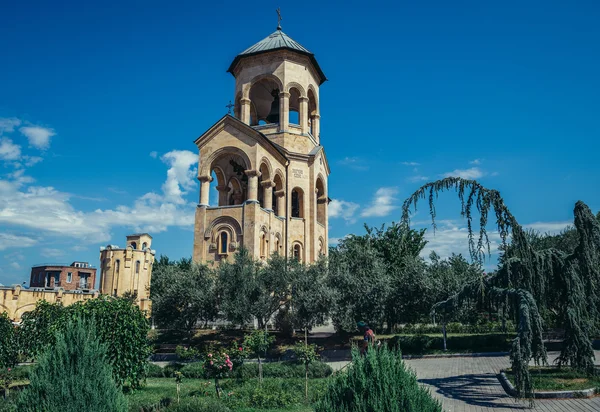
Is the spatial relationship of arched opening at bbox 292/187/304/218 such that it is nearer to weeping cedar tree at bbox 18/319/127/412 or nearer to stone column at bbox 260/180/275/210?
stone column at bbox 260/180/275/210

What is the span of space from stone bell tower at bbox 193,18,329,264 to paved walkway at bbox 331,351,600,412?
12.9 m

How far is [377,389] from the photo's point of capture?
18.6 feet

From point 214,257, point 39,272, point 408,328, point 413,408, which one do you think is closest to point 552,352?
point 408,328

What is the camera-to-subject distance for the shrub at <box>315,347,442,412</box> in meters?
5.57

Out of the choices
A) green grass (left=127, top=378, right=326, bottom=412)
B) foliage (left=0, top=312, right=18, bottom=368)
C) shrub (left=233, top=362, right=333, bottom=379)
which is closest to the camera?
green grass (left=127, top=378, right=326, bottom=412)

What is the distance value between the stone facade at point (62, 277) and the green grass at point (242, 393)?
57.4 m

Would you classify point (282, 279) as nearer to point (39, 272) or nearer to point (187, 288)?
point (187, 288)

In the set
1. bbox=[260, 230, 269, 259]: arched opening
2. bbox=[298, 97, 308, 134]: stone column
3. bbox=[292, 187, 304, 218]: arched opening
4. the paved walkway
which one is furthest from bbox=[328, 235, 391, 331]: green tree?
bbox=[298, 97, 308, 134]: stone column

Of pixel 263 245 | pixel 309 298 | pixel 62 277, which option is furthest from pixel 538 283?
pixel 62 277

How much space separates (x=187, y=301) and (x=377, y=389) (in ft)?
64.3

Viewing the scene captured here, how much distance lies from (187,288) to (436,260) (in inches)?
595

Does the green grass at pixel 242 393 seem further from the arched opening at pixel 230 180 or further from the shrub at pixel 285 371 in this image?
the arched opening at pixel 230 180

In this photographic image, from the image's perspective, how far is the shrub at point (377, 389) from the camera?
5.57 metres

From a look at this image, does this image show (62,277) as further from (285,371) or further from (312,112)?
(285,371)
